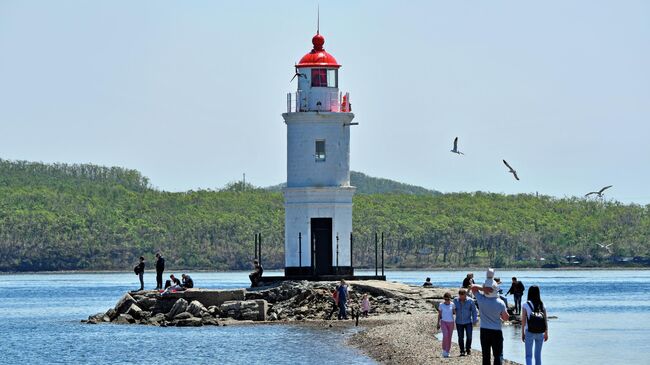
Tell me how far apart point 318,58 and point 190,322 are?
10.1 metres

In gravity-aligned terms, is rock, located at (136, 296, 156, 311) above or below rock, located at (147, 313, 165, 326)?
above

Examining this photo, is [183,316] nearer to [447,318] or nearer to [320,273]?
[320,273]

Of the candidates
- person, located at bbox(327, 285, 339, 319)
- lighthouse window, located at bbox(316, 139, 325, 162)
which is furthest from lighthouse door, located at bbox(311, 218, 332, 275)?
person, located at bbox(327, 285, 339, 319)

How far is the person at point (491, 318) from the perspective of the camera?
77.1 feet

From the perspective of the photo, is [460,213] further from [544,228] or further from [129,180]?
[129,180]

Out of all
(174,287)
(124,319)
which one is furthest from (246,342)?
(124,319)

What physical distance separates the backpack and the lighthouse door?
2450cm

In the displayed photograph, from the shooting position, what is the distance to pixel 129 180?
186875 millimetres

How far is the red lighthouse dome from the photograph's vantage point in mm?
48000

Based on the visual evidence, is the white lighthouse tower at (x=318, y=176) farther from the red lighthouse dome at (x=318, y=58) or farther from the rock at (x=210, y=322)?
the rock at (x=210, y=322)

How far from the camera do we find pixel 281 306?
45094mm

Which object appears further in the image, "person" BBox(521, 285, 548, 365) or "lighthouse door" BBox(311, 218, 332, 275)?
"lighthouse door" BBox(311, 218, 332, 275)

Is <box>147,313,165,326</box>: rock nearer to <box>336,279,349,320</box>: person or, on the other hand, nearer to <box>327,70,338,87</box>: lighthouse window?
<box>336,279,349,320</box>: person

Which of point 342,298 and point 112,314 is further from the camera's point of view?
point 112,314
